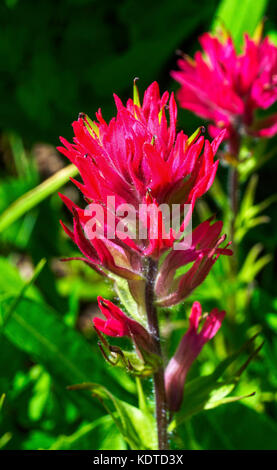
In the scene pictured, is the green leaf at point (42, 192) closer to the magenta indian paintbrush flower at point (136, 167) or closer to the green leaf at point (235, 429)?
the magenta indian paintbrush flower at point (136, 167)

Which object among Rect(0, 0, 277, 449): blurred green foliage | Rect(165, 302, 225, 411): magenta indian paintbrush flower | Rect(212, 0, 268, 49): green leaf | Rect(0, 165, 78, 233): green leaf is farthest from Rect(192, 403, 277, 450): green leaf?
Rect(212, 0, 268, 49): green leaf

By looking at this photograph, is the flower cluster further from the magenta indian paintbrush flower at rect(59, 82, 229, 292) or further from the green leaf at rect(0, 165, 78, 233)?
the green leaf at rect(0, 165, 78, 233)

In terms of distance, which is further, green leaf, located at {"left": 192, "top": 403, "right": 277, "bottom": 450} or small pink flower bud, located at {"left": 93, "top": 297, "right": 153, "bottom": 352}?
green leaf, located at {"left": 192, "top": 403, "right": 277, "bottom": 450}

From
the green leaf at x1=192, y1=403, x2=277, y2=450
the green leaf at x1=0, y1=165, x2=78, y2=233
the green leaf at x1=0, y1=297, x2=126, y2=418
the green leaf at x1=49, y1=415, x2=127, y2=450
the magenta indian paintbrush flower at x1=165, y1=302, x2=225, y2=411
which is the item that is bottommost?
the green leaf at x1=192, y1=403, x2=277, y2=450

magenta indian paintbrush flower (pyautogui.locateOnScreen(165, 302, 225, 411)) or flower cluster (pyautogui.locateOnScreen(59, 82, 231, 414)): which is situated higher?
flower cluster (pyautogui.locateOnScreen(59, 82, 231, 414))

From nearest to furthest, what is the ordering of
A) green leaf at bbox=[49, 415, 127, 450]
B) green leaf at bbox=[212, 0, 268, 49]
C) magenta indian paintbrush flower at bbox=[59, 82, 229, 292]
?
magenta indian paintbrush flower at bbox=[59, 82, 229, 292] < green leaf at bbox=[49, 415, 127, 450] < green leaf at bbox=[212, 0, 268, 49]

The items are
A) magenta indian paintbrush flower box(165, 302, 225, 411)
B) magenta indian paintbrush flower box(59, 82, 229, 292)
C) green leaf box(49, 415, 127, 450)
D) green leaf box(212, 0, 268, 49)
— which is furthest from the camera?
green leaf box(212, 0, 268, 49)

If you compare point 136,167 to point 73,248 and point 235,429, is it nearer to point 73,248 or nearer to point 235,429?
point 235,429

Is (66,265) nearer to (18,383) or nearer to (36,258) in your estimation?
(36,258)

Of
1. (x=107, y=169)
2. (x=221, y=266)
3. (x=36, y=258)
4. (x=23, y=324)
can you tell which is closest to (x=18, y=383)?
(x=23, y=324)
